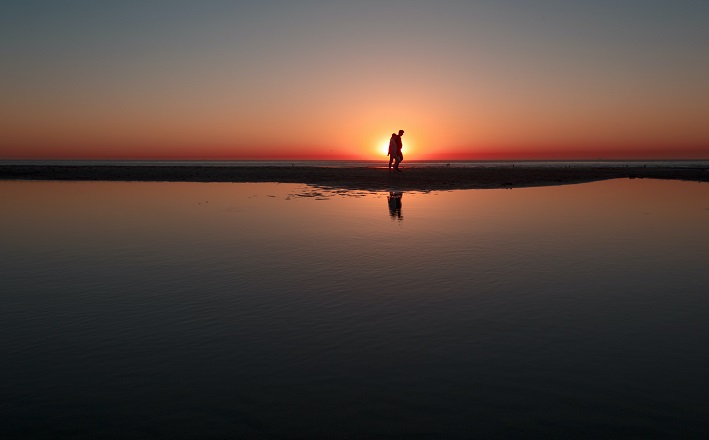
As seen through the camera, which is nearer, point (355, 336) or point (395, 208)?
point (355, 336)

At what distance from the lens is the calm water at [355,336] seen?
425 centimetres

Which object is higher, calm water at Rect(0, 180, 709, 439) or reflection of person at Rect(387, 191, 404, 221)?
reflection of person at Rect(387, 191, 404, 221)

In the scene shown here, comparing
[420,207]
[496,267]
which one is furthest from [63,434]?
[420,207]

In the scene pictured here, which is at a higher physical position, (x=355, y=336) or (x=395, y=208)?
(x=395, y=208)

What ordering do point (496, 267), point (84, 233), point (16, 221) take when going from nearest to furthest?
1. point (496, 267)
2. point (84, 233)
3. point (16, 221)

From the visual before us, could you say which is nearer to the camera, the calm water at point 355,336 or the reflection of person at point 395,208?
the calm water at point 355,336

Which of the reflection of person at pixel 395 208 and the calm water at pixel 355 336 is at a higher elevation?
the reflection of person at pixel 395 208

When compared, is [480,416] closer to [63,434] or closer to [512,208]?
[63,434]

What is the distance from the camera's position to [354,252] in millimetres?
11391

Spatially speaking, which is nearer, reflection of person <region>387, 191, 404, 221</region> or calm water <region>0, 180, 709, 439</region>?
calm water <region>0, 180, 709, 439</region>

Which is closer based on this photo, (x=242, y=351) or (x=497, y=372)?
(x=497, y=372)

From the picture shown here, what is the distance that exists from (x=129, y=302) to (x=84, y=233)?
8.14m

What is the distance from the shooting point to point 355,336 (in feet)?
19.9

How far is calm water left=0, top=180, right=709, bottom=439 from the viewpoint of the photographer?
425cm
